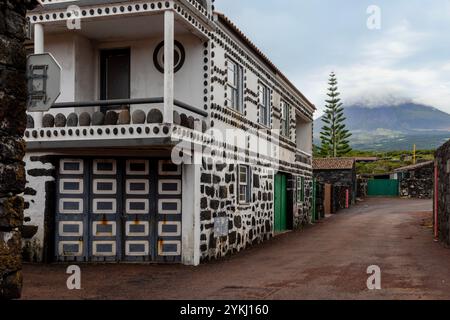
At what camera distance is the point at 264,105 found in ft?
63.8

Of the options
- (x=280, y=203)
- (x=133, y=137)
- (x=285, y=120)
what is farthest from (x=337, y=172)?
(x=133, y=137)

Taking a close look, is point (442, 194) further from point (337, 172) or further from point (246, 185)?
point (337, 172)

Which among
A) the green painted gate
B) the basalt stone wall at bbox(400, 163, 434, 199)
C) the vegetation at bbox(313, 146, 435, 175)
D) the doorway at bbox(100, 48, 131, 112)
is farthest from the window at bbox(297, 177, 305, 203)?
the vegetation at bbox(313, 146, 435, 175)

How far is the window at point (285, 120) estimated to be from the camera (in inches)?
866

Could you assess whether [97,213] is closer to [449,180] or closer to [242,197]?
[242,197]

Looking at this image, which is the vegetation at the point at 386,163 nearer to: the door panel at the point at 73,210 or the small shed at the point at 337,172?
the small shed at the point at 337,172

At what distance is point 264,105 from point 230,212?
5.33 metres

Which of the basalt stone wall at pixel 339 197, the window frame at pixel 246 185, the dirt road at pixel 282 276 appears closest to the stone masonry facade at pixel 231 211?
the window frame at pixel 246 185

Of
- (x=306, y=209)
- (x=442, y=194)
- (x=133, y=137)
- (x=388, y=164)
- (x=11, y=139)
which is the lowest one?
(x=306, y=209)

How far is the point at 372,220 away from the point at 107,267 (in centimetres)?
1711

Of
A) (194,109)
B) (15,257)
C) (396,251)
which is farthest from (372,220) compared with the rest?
(15,257)

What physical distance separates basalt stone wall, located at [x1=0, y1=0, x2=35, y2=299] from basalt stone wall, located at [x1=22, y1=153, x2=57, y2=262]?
8941 millimetres

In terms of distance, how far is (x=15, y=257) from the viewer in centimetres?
469

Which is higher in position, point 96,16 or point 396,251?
point 96,16
